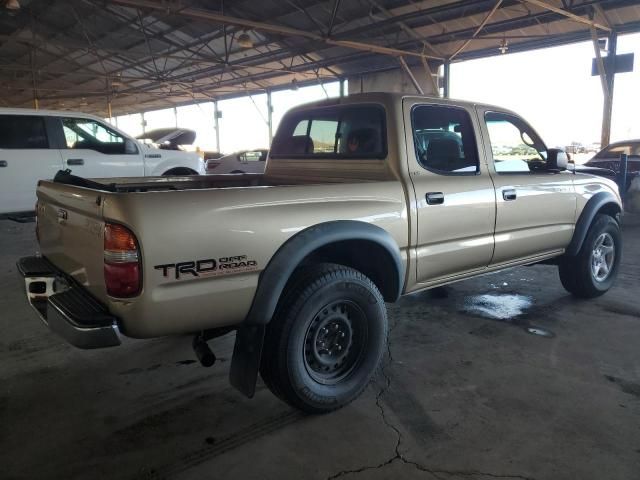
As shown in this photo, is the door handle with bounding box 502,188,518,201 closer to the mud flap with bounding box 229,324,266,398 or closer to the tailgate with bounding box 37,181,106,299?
the mud flap with bounding box 229,324,266,398

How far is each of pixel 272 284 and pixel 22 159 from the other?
6446mm

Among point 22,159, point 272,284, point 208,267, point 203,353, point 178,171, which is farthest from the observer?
point 178,171

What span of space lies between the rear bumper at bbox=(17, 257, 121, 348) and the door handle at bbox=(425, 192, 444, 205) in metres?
1.95

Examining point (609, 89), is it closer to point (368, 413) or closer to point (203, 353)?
point (368, 413)

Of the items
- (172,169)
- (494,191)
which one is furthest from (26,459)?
(172,169)

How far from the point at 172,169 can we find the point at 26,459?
697cm

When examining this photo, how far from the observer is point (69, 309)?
2.24m

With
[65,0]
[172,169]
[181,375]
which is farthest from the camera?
[65,0]

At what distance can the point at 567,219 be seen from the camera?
4.20 metres

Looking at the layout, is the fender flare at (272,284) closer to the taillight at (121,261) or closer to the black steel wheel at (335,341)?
the black steel wheel at (335,341)

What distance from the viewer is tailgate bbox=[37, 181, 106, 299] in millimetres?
2205

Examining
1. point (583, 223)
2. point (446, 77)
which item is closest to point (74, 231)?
point (583, 223)

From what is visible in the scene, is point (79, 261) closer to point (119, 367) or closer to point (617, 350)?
point (119, 367)

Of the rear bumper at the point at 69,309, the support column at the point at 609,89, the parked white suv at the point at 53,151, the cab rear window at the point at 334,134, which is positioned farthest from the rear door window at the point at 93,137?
the support column at the point at 609,89
